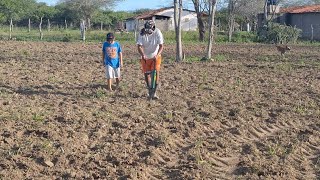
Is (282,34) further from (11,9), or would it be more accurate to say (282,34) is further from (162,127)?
(11,9)

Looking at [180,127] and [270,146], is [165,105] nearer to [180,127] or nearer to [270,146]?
[180,127]

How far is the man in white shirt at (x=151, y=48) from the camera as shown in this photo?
9.00m

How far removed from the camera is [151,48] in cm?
907

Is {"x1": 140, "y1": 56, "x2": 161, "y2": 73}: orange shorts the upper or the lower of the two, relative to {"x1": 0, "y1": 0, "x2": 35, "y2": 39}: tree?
lower

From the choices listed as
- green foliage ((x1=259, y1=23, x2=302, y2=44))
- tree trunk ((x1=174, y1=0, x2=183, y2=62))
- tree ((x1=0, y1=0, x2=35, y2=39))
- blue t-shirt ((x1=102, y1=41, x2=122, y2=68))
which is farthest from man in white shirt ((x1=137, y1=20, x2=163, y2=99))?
tree ((x1=0, y1=0, x2=35, y2=39))

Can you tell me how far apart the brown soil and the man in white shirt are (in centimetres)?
44

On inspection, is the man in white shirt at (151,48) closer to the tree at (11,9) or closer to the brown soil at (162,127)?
the brown soil at (162,127)

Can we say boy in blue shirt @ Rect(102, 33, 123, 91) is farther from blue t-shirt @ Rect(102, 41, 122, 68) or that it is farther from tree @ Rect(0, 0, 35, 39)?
tree @ Rect(0, 0, 35, 39)

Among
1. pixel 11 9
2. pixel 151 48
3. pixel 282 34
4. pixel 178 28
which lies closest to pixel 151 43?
pixel 151 48

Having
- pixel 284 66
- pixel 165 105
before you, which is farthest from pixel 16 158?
pixel 284 66

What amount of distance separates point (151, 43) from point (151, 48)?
10 centimetres

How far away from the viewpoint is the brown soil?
5.16 meters

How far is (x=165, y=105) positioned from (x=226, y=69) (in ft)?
18.7

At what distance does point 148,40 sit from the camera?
907 centimetres
